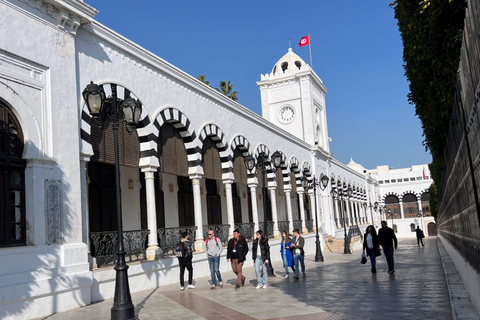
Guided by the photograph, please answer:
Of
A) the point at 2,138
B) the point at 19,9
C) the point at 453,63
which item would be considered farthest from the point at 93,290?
the point at 453,63

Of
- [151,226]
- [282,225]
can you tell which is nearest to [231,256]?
[151,226]

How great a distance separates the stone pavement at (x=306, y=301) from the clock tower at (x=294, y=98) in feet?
71.3

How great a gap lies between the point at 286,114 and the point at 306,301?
26.6m

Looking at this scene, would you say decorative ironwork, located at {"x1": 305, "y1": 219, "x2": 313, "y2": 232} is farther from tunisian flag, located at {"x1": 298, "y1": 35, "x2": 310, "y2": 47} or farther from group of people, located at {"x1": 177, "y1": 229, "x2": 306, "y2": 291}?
group of people, located at {"x1": 177, "y1": 229, "x2": 306, "y2": 291}

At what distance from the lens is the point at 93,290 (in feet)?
32.2

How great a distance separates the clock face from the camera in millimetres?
34025

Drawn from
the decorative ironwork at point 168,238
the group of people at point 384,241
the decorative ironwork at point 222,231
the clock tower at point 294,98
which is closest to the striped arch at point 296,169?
the clock tower at point 294,98

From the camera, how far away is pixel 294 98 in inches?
1325

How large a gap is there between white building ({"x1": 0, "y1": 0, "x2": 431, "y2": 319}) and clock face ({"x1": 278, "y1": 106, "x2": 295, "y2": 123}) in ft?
42.2

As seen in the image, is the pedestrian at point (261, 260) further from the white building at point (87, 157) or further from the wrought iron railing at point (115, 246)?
the wrought iron railing at point (115, 246)

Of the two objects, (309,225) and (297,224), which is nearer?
(297,224)

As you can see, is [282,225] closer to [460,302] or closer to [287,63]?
[287,63]

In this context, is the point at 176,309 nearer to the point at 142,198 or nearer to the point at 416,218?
the point at 142,198

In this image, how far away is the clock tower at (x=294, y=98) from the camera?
32938mm
